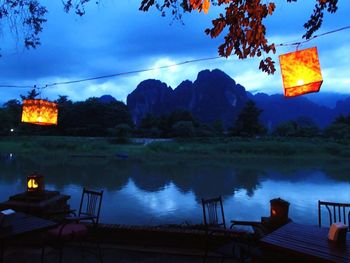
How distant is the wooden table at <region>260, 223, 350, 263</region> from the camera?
2134 mm

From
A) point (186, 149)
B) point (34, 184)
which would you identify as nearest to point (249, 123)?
point (186, 149)

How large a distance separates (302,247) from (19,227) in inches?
84.7

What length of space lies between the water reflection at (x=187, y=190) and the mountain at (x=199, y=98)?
1782 inches

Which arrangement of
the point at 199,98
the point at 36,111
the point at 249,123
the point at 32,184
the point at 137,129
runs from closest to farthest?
the point at 32,184
the point at 36,111
the point at 249,123
the point at 137,129
the point at 199,98

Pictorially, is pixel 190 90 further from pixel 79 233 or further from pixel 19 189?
pixel 79 233

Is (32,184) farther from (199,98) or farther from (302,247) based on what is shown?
(199,98)

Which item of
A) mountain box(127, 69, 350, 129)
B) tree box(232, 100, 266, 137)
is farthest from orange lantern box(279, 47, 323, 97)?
mountain box(127, 69, 350, 129)

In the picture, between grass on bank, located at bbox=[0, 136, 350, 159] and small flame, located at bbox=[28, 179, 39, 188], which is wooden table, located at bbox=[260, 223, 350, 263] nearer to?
small flame, located at bbox=[28, 179, 39, 188]

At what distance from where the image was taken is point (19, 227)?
2686 millimetres

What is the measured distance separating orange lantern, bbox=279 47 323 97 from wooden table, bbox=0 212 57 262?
7.86 feet

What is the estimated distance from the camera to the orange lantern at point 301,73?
9.71ft

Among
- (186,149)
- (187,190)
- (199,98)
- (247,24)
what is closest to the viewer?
(247,24)

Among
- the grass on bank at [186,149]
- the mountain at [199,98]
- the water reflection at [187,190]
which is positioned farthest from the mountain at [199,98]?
the water reflection at [187,190]

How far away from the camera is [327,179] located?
1255 cm
